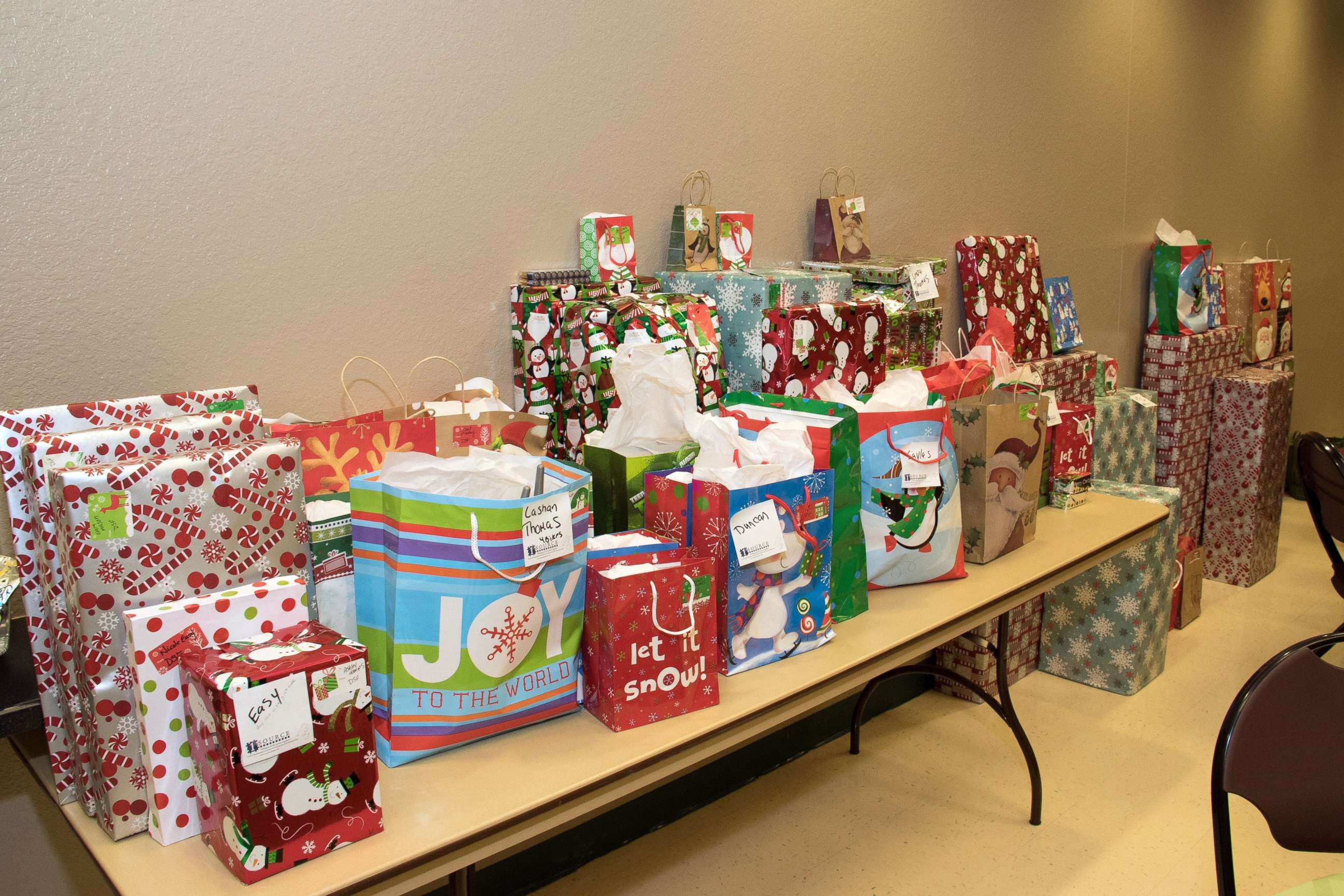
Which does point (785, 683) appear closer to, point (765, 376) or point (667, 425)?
point (667, 425)

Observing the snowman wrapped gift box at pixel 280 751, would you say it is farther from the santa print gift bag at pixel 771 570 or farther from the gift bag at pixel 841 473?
the gift bag at pixel 841 473

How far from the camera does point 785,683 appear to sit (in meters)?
1.72

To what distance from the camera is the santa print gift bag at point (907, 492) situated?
2096 mm

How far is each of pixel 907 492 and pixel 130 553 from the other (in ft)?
4.92

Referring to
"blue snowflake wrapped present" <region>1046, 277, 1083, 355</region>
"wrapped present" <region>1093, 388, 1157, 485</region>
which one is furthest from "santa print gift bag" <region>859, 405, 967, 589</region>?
"blue snowflake wrapped present" <region>1046, 277, 1083, 355</region>

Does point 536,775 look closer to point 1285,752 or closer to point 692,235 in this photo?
point 1285,752

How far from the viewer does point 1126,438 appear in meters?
3.88

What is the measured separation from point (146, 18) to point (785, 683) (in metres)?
1.66

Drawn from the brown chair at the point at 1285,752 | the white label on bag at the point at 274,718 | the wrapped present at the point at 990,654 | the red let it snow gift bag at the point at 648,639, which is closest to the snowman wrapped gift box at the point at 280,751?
the white label on bag at the point at 274,718

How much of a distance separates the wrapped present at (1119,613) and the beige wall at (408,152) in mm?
1291

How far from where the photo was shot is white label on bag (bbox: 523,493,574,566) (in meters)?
1.45

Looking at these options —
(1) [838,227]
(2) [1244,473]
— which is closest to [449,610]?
(1) [838,227]

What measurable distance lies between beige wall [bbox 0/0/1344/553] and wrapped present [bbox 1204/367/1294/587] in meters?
1.51

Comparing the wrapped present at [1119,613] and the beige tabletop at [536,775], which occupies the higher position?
the beige tabletop at [536,775]
